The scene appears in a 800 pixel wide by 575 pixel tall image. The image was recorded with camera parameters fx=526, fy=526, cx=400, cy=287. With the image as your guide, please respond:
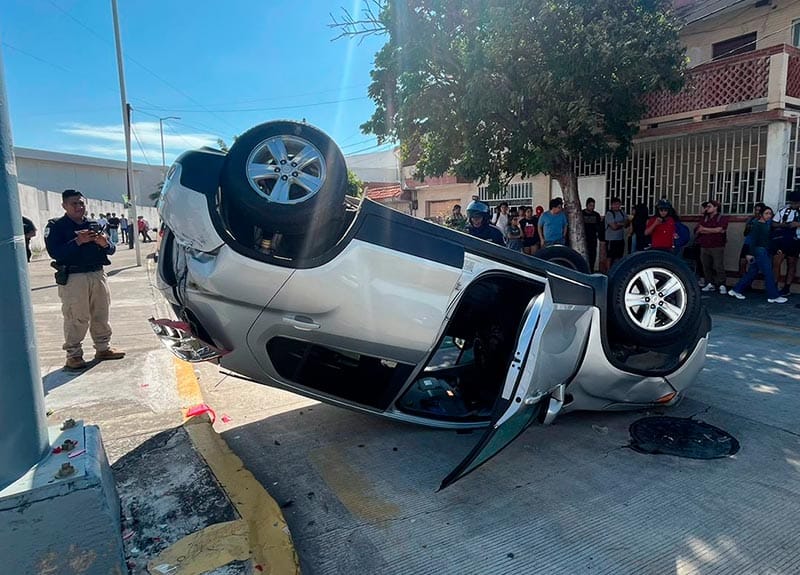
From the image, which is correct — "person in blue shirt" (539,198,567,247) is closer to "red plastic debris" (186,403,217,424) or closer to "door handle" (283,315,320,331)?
"red plastic debris" (186,403,217,424)

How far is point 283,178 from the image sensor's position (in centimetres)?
258

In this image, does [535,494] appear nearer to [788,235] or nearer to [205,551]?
[205,551]

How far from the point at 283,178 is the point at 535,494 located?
215 centimetres

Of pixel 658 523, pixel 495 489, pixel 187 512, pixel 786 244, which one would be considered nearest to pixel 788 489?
pixel 658 523

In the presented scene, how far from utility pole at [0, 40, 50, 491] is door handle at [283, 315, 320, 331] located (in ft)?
3.63

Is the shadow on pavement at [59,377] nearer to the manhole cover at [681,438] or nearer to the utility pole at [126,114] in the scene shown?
the manhole cover at [681,438]

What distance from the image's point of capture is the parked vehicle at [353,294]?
2.62 metres

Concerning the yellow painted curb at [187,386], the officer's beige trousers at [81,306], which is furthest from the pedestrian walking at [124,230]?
the yellow painted curb at [187,386]

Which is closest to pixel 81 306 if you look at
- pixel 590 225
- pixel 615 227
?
pixel 590 225

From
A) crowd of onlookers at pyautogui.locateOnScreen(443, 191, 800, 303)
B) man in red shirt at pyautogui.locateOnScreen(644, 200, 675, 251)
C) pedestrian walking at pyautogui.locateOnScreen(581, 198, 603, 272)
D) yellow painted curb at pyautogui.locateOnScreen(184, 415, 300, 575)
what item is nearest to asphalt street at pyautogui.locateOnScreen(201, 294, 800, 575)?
yellow painted curb at pyautogui.locateOnScreen(184, 415, 300, 575)

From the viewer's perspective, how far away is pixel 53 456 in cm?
205

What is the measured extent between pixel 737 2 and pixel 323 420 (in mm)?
12803

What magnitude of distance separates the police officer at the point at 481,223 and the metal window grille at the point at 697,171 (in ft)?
23.4

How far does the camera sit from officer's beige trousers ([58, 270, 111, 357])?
4.98m
